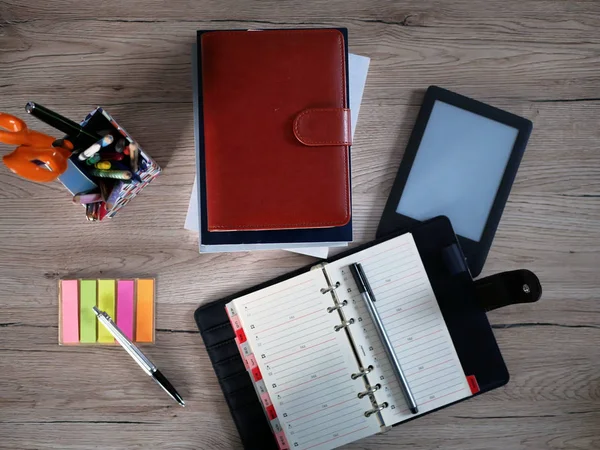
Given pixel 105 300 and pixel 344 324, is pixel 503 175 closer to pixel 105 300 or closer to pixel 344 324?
pixel 344 324

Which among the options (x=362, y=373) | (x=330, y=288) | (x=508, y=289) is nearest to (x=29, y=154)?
(x=330, y=288)

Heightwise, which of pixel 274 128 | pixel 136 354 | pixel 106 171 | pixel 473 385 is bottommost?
pixel 136 354

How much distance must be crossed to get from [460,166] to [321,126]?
29 centimetres

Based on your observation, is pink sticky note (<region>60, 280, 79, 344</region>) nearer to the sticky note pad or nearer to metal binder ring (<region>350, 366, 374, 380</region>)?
the sticky note pad

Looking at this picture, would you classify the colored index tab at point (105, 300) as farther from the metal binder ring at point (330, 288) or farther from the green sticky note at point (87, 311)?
the metal binder ring at point (330, 288)

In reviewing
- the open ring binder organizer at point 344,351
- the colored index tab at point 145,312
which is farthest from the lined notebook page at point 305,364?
the colored index tab at point 145,312

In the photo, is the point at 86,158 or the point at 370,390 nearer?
the point at 86,158

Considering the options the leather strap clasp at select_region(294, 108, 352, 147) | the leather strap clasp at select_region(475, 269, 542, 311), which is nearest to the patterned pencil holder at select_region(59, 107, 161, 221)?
the leather strap clasp at select_region(294, 108, 352, 147)

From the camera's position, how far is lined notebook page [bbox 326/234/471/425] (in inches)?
32.4

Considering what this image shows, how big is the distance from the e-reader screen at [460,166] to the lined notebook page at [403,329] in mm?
90

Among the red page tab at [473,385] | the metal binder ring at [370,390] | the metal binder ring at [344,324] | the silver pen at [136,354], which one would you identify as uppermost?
the metal binder ring at [344,324]

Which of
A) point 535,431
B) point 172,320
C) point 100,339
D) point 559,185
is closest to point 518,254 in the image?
point 559,185

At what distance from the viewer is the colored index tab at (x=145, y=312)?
0.84 metres

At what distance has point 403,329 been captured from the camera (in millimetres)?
826
